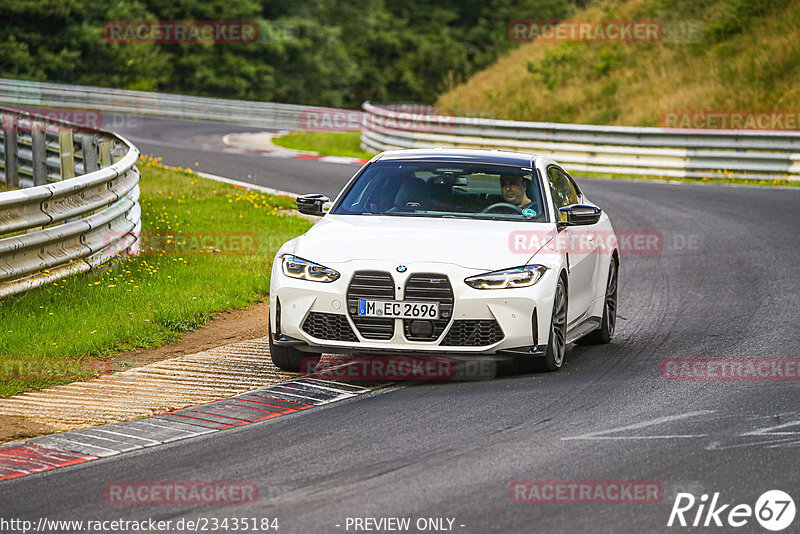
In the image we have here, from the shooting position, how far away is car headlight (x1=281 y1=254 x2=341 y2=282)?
8359 mm

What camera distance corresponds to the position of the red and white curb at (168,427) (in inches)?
261

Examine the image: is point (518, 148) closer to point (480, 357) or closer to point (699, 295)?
point (699, 295)

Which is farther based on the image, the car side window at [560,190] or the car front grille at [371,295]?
the car side window at [560,190]

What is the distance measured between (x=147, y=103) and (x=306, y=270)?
36.5 metres

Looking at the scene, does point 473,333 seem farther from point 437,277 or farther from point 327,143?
point 327,143

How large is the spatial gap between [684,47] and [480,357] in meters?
29.8

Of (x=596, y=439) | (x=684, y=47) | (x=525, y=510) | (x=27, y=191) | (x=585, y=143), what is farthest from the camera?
(x=684, y=47)

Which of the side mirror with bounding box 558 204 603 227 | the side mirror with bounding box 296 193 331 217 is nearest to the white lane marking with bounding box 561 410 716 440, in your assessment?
the side mirror with bounding box 558 204 603 227

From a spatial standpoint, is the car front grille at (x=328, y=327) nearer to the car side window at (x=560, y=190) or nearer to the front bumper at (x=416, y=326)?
the front bumper at (x=416, y=326)

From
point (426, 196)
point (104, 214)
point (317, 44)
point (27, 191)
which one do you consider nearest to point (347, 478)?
point (426, 196)

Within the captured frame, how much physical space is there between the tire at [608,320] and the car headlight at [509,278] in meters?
1.93

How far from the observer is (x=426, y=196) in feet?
31.4

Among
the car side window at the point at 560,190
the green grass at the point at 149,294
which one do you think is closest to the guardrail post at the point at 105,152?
the green grass at the point at 149,294

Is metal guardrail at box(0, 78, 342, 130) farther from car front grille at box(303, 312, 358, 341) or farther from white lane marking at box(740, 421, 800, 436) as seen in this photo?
white lane marking at box(740, 421, 800, 436)
